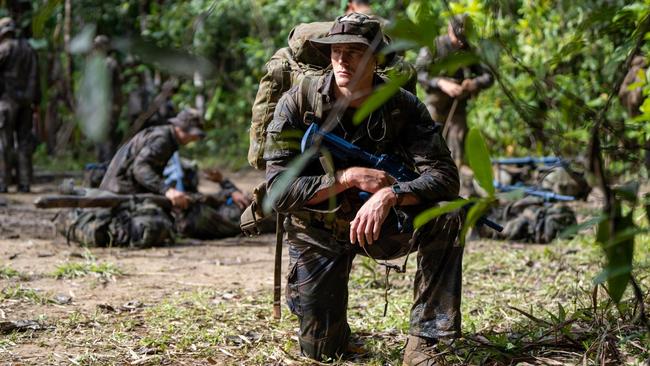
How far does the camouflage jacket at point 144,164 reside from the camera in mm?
7715

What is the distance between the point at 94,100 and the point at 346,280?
2.90m

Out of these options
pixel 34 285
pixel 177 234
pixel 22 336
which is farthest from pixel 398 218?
pixel 177 234

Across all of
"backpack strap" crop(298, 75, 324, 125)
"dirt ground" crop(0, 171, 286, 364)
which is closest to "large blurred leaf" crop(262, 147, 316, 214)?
"backpack strap" crop(298, 75, 324, 125)

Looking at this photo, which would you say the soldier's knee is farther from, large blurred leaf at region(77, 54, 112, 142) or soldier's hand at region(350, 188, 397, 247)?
large blurred leaf at region(77, 54, 112, 142)

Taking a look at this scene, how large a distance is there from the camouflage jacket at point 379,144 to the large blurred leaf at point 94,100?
2.46 meters

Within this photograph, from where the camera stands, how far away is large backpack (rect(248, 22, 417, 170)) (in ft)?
13.7

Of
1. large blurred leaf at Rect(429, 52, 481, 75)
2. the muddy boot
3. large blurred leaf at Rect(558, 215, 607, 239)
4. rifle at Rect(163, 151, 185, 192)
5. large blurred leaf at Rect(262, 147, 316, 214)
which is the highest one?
large blurred leaf at Rect(429, 52, 481, 75)

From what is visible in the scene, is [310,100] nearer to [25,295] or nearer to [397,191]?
[397,191]

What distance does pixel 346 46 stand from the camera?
368cm

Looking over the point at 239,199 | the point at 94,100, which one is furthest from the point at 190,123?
the point at 94,100

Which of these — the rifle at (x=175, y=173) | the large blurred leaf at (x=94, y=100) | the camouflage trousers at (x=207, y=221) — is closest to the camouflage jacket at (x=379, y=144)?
the large blurred leaf at (x=94, y=100)

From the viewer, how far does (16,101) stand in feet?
35.9

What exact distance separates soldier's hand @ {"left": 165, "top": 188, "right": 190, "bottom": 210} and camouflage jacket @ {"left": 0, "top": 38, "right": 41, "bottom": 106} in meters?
3.85

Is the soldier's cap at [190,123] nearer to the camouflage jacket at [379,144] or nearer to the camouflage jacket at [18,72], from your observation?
the camouflage jacket at [18,72]
